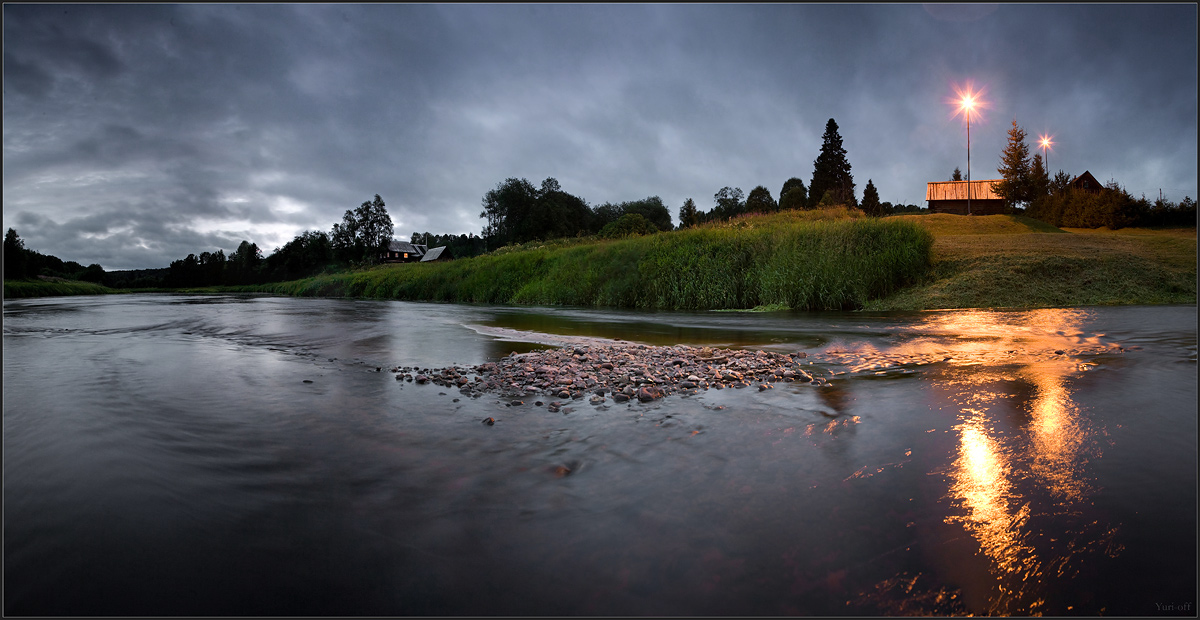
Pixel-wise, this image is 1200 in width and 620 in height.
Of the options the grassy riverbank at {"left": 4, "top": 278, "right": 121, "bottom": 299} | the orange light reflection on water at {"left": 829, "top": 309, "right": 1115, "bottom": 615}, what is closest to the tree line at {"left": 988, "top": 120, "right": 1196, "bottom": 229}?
the orange light reflection on water at {"left": 829, "top": 309, "right": 1115, "bottom": 615}

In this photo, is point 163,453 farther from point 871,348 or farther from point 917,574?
point 871,348

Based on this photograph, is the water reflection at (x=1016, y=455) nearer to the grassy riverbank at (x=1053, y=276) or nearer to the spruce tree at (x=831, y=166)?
the grassy riverbank at (x=1053, y=276)

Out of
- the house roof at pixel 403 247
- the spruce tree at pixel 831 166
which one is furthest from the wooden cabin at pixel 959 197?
the house roof at pixel 403 247

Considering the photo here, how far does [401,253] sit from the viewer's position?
88562 mm

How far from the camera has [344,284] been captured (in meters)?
36.8

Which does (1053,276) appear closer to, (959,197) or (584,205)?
(959,197)

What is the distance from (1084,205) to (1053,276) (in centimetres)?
2357

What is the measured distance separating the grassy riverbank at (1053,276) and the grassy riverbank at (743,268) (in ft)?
2.40

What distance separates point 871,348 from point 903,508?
4.71 m

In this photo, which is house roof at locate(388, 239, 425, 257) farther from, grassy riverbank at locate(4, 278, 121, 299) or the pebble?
the pebble

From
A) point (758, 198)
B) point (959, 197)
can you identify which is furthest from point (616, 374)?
point (758, 198)

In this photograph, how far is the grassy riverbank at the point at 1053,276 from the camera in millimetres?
10422

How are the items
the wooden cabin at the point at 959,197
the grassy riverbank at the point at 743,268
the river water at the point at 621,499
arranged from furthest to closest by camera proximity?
1. the wooden cabin at the point at 959,197
2. the grassy riverbank at the point at 743,268
3. the river water at the point at 621,499

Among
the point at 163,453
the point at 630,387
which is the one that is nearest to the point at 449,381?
the point at 630,387
